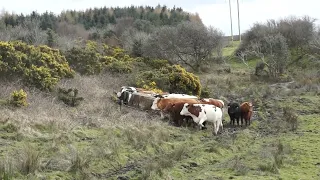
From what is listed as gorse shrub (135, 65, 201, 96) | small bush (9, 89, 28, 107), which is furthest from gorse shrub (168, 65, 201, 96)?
small bush (9, 89, 28, 107)

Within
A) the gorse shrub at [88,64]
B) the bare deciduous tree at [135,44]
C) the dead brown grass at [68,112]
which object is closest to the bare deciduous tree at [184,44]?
the bare deciduous tree at [135,44]

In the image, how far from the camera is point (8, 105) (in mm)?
15000

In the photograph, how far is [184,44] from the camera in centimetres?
3753

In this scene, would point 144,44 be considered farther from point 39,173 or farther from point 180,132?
point 39,173

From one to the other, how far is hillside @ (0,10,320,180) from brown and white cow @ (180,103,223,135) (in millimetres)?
375

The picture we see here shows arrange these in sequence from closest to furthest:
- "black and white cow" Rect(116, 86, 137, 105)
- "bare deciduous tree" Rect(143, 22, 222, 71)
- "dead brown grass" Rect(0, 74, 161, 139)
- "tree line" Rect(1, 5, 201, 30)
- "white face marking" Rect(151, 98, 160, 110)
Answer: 1. "dead brown grass" Rect(0, 74, 161, 139)
2. "white face marking" Rect(151, 98, 160, 110)
3. "black and white cow" Rect(116, 86, 137, 105)
4. "bare deciduous tree" Rect(143, 22, 222, 71)
5. "tree line" Rect(1, 5, 201, 30)

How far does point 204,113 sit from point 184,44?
22.8 m

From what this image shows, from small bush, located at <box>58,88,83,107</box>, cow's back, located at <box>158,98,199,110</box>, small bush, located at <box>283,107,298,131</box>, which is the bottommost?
small bush, located at <box>283,107,298,131</box>

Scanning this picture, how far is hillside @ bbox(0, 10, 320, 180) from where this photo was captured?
933cm

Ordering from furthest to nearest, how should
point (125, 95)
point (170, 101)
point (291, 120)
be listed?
point (125, 95) < point (170, 101) < point (291, 120)

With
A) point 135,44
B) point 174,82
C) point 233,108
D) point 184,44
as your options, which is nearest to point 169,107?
point 233,108

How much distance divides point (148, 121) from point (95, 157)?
5234 millimetres

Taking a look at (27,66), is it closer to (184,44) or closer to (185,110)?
(185,110)

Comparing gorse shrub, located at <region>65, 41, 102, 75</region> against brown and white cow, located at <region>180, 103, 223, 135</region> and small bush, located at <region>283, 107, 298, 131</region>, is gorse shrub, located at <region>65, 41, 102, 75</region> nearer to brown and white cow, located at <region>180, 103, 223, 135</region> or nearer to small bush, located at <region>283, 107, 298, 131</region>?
brown and white cow, located at <region>180, 103, 223, 135</region>
